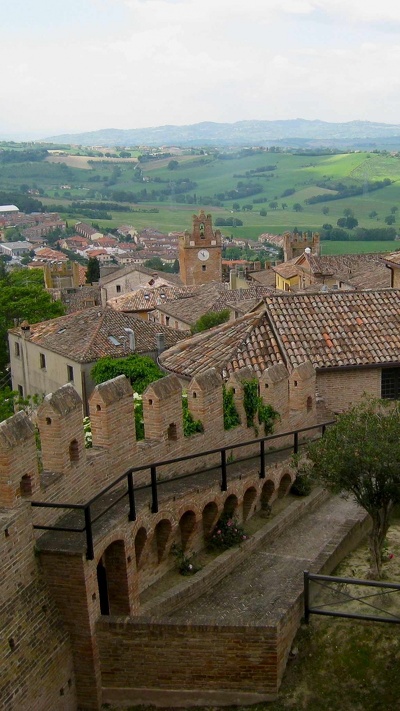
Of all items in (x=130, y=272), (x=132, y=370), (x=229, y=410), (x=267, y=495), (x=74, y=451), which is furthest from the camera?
(x=130, y=272)

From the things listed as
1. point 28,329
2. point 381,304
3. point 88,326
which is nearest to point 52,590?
point 381,304

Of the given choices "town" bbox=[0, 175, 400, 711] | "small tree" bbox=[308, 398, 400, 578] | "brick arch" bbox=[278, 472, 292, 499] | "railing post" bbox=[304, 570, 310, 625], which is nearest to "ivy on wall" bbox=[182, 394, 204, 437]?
"town" bbox=[0, 175, 400, 711]

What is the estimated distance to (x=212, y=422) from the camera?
15109mm

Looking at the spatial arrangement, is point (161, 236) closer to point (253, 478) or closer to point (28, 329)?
point (28, 329)

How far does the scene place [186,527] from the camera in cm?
1394

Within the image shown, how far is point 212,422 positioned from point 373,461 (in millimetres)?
3736

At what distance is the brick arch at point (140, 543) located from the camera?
40.9 feet

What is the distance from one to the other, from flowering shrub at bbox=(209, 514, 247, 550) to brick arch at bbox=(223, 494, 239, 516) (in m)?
0.08

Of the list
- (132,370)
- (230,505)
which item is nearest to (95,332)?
(132,370)

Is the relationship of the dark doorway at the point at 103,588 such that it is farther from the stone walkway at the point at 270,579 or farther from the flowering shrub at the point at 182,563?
the flowering shrub at the point at 182,563

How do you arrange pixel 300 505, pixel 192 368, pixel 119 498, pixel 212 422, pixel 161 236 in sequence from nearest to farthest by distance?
pixel 119 498 < pixel 212 422 < pixel 300 505 < pixel 192 368 < pixel 161 236

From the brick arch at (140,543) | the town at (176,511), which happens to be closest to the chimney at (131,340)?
the town at (176,511)

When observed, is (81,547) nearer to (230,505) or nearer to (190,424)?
(190,424)

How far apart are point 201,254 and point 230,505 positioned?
256ft
